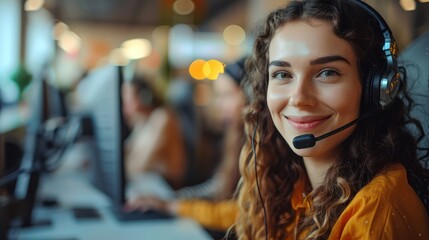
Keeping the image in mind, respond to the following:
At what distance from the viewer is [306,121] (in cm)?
68

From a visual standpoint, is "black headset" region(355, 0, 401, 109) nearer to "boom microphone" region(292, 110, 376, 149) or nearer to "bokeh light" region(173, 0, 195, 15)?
"boom microphone" region(292, 110, 376, 149)

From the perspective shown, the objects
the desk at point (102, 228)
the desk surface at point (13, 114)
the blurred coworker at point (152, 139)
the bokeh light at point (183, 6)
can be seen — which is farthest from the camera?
the bokeh light at point (183, 6)

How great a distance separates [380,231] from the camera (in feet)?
1.92

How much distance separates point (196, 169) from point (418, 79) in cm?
219

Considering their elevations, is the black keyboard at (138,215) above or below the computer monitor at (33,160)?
below

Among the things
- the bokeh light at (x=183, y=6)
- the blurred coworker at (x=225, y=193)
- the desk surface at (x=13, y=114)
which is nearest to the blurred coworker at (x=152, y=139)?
the desk surface at (x=13, y=114)

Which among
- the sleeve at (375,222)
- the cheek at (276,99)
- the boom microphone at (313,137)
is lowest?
the sleeve at (375,222)

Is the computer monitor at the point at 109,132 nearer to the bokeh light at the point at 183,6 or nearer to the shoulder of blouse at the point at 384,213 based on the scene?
the shoulder of blouse at the point at 384,213

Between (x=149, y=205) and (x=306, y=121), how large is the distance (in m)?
0.98

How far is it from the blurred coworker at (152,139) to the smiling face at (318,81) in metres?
1.89

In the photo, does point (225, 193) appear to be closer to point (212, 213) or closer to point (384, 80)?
point (212, 213)

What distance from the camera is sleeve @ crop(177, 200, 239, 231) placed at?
4.38 feet

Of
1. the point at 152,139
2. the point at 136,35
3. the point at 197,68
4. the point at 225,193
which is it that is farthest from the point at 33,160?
the point at 136,35

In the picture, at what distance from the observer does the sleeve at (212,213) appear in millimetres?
1336
